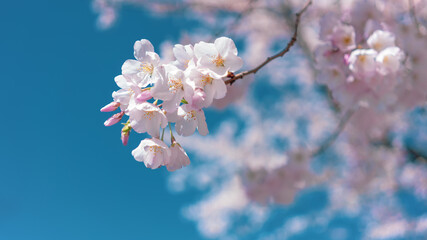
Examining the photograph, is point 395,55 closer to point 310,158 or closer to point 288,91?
point 310,158

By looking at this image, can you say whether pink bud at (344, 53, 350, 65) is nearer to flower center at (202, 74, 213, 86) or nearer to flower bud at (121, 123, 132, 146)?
flower center at (202, 74, 213, 86)

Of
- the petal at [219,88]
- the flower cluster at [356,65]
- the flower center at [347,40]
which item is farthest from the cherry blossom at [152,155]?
the flower center at [347,40]

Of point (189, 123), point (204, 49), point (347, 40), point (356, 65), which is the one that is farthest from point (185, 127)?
point (347, 40)

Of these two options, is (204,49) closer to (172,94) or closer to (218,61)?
(218,61)

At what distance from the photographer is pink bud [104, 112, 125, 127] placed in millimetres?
815

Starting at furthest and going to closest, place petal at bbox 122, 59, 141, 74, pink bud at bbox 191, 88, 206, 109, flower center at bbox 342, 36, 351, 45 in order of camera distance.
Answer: flower center at bbox 342, 36, 351, 45 < petal at bbox 122, 59, 141, 74 < pink bud at bbox 191, 88, 206, 109

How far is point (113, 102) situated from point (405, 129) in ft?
20.6

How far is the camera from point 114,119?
Answer: 825 mm

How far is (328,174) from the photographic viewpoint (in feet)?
19.2

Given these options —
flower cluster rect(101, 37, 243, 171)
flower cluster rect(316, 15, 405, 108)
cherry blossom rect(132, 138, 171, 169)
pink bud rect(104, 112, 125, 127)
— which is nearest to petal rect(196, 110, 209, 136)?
flower cluster rect(101, 37, 243, 171)

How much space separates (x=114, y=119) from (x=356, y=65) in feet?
3.27

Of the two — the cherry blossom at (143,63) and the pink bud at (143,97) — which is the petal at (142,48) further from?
the pink bud at (143,97)

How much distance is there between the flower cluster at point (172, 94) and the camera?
2.50 ft

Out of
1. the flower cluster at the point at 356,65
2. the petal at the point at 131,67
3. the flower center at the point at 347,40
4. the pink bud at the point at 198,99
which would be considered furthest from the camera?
the flower center at the point at 347,40
